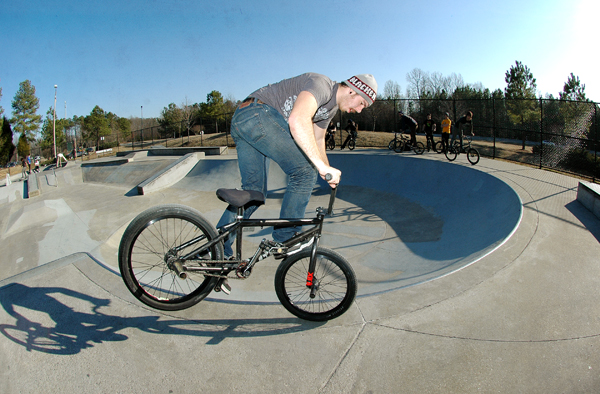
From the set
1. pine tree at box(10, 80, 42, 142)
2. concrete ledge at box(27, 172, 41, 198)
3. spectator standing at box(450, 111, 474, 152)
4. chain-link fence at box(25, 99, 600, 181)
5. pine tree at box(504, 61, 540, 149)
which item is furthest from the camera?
pine tree at box(10, 80, 42, 142)

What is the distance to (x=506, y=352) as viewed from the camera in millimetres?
2018

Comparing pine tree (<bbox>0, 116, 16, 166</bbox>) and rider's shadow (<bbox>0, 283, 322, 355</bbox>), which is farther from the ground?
pine tree (<bbox>0, 116, 16, 166</bbox>)

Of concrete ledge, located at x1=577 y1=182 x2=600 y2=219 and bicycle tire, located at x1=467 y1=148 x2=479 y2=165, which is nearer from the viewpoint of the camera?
concrete ledge, located at x1=577 y1=182 x2=600 y2=219

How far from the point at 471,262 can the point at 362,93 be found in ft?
6.25

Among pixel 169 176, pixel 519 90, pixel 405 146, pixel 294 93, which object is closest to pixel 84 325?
pixel 294 93

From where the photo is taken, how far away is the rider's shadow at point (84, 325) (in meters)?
2.19

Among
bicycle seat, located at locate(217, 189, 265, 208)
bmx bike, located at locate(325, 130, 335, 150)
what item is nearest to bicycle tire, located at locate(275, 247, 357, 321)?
bicycle seat, located at locate(217, 189, 265, 208)

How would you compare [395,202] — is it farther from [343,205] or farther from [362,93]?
[362,93]

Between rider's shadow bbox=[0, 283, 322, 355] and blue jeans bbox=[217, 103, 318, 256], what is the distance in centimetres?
58

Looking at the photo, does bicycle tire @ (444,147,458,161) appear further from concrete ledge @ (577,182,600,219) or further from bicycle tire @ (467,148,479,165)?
concrete ledge @ (577,182,600,219)

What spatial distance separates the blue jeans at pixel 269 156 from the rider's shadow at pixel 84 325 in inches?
22.7

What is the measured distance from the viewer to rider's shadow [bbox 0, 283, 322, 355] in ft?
7.20

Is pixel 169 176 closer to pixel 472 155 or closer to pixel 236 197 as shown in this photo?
pixel 472 155

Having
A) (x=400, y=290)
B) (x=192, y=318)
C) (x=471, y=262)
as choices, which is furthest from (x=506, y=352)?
(x=192, y=318)
